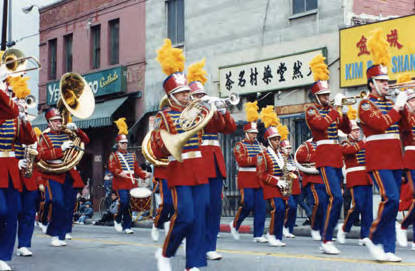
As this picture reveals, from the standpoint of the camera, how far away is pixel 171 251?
7.90 m

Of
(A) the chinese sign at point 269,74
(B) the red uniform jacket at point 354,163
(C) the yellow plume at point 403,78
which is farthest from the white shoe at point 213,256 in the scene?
(A) the chinese sign at point 269,74

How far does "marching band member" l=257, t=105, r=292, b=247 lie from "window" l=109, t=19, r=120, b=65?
659 inches

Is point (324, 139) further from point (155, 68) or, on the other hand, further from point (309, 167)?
point (155, 68)

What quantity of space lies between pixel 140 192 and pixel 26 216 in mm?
6333

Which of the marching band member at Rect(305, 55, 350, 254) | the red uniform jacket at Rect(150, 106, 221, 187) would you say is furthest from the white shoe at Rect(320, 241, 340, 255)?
the red uniform jacket at Rect(150, 106, 221, 187)

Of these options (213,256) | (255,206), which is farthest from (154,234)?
(213,256)

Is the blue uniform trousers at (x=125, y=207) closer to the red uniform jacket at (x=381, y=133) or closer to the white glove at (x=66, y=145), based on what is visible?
the white glove at (x=66, y=145)

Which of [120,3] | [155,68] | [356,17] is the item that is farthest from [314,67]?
[120,3]

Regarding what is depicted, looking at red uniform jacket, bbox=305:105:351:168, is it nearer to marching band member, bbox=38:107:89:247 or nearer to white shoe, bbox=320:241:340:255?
white shoe, bbox=320:241:340:255

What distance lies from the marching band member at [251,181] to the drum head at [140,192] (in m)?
3.49

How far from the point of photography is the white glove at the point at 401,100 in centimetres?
864

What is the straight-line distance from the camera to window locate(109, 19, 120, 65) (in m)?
29.1

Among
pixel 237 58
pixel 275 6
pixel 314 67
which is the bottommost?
pixel 314 67

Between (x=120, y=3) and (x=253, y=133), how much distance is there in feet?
54.0
